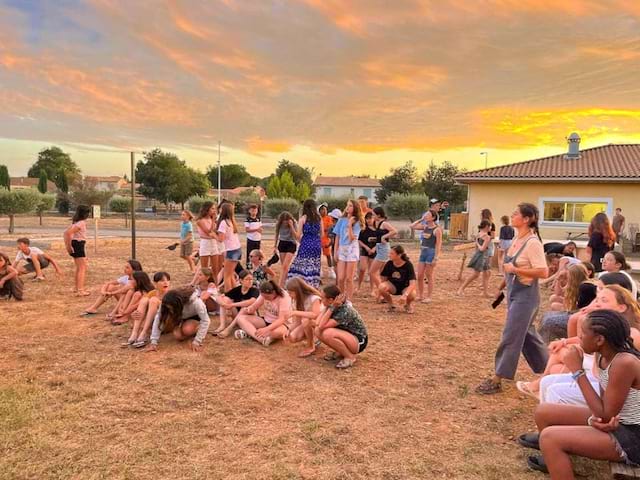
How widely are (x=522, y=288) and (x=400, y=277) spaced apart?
315 cm

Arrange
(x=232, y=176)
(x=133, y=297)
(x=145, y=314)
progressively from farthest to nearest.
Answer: (x=232, y=176), (x=133, y=297), (x=145, y=314)

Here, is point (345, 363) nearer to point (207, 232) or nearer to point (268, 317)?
point (268, 317)

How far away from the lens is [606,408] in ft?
7.95

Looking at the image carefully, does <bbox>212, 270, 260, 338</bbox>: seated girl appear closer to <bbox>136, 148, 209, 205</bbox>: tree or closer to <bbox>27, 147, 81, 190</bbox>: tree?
<bbox>136, 148, 209, 205</bbox>: tree

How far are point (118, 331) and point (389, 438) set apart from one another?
13.1ft

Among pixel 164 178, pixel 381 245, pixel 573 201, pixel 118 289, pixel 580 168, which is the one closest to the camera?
pixel 118 289

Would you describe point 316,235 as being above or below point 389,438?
above

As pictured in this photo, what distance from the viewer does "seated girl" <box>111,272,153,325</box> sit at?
5938mm

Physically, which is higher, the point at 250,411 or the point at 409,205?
the point at 409,205

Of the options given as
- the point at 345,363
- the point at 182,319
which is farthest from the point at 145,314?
the point at 345,363

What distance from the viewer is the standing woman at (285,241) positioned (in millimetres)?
7426

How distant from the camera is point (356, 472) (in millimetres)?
2875

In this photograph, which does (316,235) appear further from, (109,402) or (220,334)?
(109,402)

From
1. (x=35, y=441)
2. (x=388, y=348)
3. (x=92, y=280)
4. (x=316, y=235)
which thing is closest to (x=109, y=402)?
(x=35, y=441)
